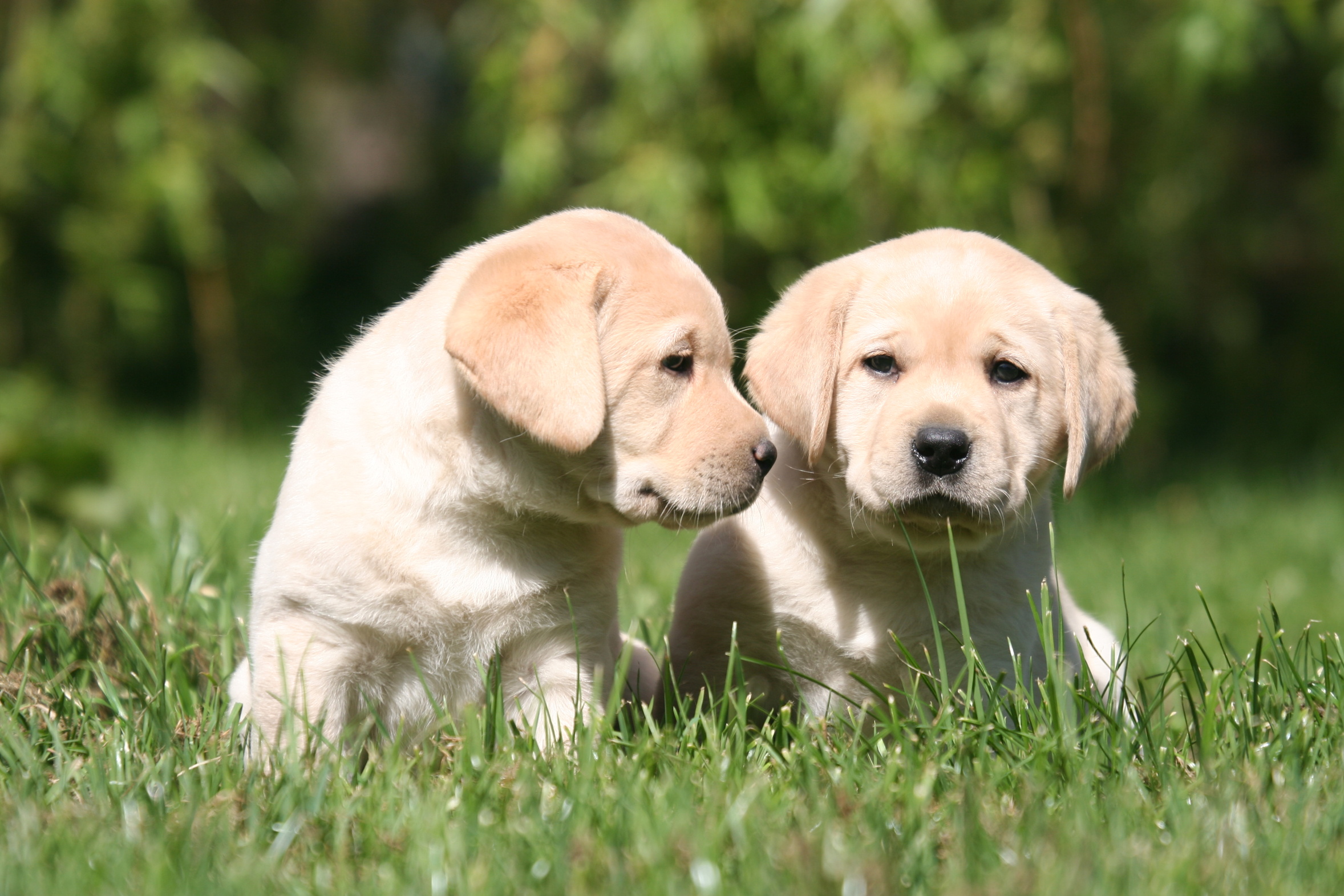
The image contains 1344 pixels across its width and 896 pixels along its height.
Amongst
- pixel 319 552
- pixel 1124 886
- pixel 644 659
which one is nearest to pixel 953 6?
pixel 644 659

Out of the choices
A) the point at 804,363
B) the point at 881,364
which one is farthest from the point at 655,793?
the point at 881,364

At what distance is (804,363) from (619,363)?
0.56m

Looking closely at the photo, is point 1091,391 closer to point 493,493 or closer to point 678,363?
point 678,363

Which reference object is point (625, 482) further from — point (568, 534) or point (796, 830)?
point (796, 830)

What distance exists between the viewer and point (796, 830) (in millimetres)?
2385

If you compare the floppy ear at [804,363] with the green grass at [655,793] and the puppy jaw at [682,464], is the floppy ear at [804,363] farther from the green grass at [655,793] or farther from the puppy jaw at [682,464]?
the green grass at [655,793]

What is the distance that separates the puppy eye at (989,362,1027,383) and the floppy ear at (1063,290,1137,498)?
0.13 metres

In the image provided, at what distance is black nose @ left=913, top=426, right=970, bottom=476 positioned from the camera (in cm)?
310

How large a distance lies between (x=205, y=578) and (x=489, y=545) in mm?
1618

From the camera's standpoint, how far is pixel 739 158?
7098 mm

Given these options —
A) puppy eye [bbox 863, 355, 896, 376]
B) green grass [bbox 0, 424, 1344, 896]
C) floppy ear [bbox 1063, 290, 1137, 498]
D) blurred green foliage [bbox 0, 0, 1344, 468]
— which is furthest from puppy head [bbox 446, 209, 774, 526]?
blurred green foliage [bbox 0, 0, 1344, 468]

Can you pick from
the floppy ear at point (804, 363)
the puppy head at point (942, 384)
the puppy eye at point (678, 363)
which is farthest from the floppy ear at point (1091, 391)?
the puppy eye at point (678, 363)

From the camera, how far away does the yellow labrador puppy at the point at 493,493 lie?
116 inches

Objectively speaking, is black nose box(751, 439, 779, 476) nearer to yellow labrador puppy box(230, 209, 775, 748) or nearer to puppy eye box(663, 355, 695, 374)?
yellow labrador puppy box(230, 209, 775, 748)
